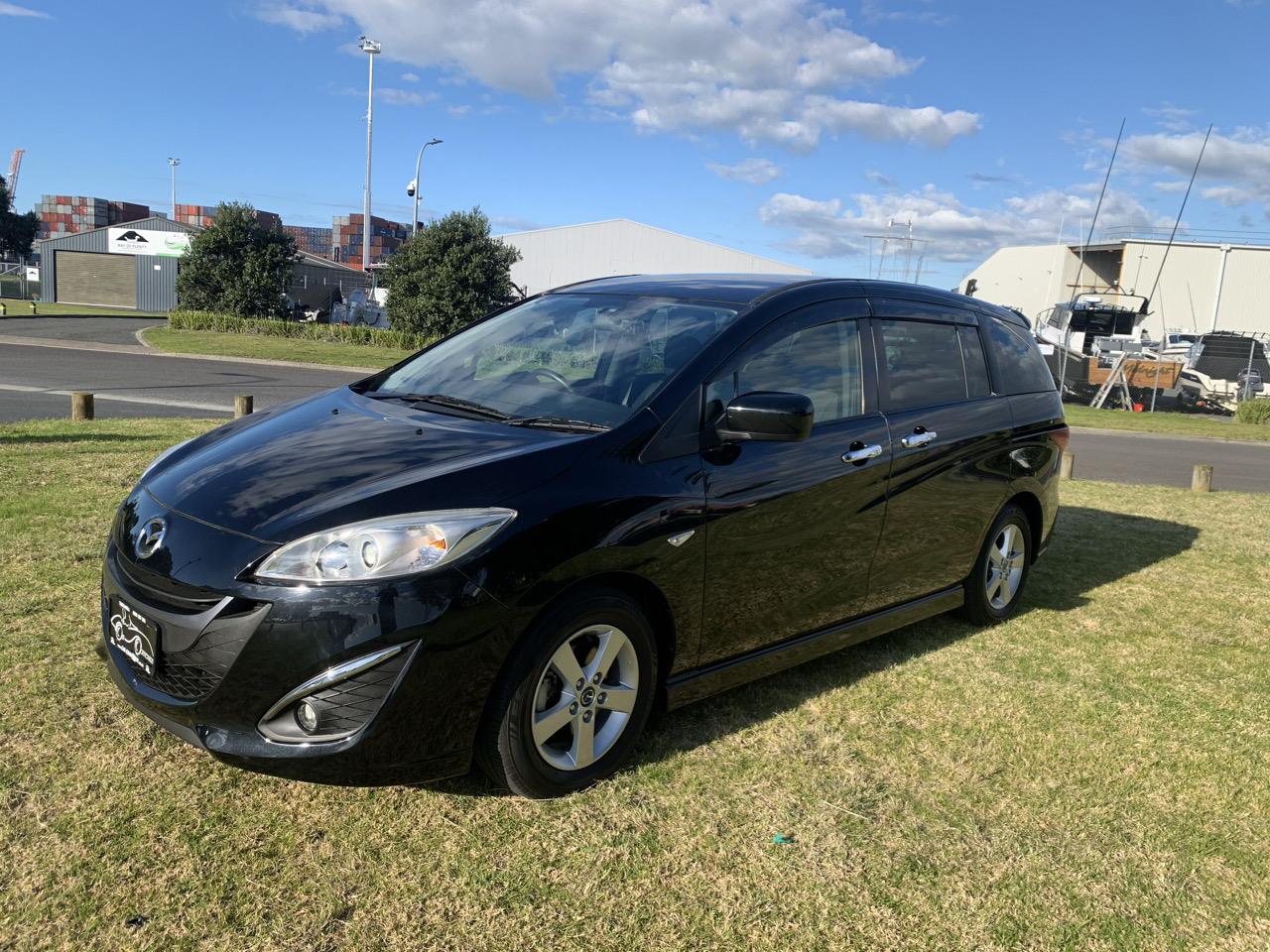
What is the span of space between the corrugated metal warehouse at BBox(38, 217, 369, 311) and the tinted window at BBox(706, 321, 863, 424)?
55.4 meters

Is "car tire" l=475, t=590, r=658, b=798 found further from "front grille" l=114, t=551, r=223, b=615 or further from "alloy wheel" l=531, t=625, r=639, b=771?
"front grille" l=114, t=551, r=223, b=615

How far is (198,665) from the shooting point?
2844 mm

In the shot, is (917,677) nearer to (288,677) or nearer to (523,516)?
(523,516)

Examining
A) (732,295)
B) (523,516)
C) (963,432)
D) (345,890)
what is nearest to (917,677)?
(963,432)

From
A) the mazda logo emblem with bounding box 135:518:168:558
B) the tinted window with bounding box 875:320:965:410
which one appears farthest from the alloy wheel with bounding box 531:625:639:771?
the tinted window with bounding box 875:320:965:410

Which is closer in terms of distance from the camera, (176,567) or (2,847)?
(2,847)

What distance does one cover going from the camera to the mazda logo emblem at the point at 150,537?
120 inches

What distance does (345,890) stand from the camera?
2686 mm

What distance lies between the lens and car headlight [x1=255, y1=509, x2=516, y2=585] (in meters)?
2.78

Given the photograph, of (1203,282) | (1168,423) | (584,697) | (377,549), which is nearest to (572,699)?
(584,697)

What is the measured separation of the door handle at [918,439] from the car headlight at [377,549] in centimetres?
231

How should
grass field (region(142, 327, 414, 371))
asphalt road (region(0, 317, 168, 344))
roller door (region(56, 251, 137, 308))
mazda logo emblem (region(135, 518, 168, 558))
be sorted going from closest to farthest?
mazda logo emblem (region(135, 518, 168, 558)) < grass field (region(142, 327, 414, 371)) < asphalt road (region(0, 317, 168, 344)) < roller door (region(56, 251, 137, 308))

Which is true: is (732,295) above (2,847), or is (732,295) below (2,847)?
above

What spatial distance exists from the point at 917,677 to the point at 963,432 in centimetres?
124
